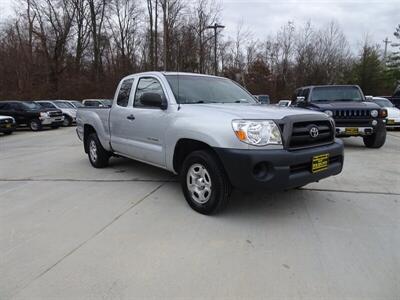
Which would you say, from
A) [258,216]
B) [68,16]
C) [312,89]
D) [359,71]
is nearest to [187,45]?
[68,16]

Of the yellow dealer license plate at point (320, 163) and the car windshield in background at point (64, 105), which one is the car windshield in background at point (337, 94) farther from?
the car windshield in background at point (64, 105)

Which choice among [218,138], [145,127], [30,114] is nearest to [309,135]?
[218,138]

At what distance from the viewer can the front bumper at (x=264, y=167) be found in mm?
3480

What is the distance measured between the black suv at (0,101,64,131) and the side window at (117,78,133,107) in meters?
14.1

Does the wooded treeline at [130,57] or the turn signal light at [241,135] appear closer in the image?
the turn signal light at [241,135]

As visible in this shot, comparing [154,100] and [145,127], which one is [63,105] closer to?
[145,127]

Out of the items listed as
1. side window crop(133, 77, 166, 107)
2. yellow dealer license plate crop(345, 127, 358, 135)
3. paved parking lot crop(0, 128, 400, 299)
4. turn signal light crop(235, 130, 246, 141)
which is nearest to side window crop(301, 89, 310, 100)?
yellow dealer license plate crop(345, 127, 358, 135)

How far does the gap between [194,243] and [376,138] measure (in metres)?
7.44

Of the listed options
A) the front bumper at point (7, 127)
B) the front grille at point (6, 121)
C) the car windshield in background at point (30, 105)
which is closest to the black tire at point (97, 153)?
the front bumper at point (7, 127)

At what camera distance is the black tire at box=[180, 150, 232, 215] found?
3.78m

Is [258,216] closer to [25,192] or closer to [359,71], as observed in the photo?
[25,192]

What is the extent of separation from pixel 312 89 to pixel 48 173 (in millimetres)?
7702

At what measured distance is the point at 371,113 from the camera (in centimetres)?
846

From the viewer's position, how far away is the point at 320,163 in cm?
391
